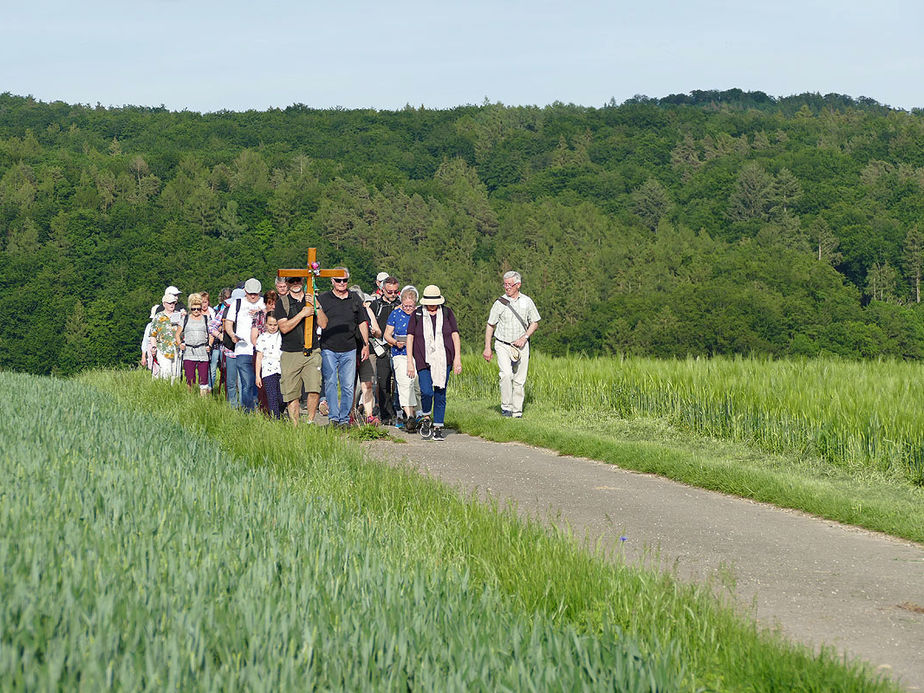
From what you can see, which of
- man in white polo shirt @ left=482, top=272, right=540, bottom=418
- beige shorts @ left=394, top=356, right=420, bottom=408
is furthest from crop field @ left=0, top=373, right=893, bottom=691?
man in white polo shirt @ left=482, top=272, right=540, bottom=418

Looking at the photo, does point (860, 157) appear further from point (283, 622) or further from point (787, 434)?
point (283, 622)

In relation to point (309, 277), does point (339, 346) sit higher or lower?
lower

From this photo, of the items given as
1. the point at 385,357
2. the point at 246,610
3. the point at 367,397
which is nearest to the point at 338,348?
the point at 367,397

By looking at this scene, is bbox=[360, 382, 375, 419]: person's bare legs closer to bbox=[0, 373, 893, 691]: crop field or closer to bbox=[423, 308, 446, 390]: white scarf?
bbox=[423, 308, 446, 390]: white scarf

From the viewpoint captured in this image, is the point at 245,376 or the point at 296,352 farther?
the point at 245,376

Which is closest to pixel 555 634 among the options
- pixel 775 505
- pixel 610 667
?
pixel 610 667

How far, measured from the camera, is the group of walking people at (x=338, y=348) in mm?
14305

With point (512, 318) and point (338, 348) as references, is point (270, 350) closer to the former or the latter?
point (338, 348)

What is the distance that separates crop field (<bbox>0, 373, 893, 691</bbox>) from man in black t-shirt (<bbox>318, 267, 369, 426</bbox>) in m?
6.04

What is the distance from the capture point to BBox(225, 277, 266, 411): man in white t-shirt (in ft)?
52.6

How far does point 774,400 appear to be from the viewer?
1387 centimetres

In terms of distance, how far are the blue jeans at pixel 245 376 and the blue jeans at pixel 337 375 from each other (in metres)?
1.89

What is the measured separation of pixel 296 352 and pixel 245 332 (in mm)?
1944

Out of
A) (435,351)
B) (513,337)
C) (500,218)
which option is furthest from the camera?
(500,218)
